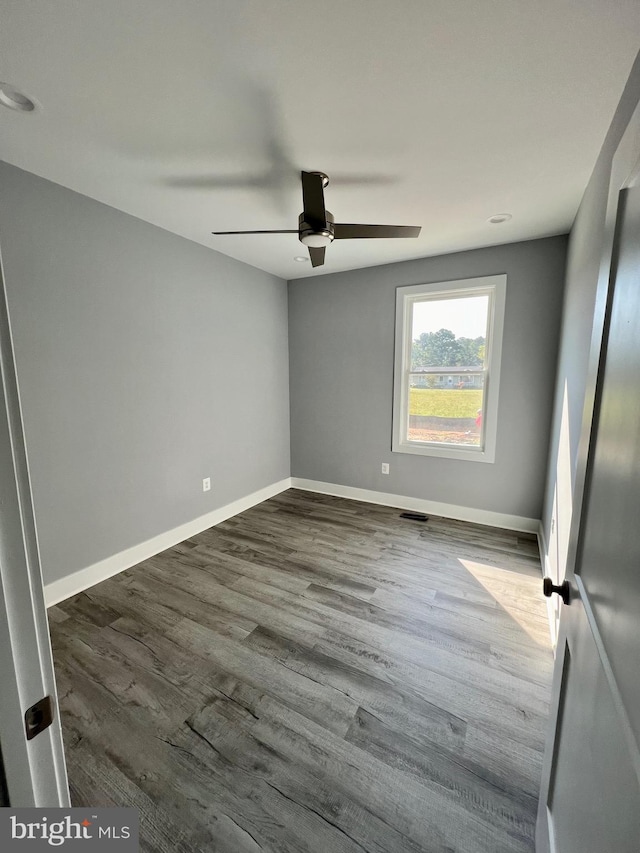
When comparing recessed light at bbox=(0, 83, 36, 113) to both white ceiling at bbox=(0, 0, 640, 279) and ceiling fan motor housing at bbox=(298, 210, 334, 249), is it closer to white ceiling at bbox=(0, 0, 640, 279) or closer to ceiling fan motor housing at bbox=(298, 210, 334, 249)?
white ceiling at bbox=(0, 0, 640, 279)

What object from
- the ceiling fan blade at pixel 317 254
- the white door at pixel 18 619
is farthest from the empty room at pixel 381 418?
the ceiling fan blade at pixel 317 254

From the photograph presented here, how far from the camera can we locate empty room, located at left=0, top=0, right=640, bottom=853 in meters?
0.76

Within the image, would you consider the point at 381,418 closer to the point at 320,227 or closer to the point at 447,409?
the point at 447,409

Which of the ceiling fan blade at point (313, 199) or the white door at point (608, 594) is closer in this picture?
the white door at point (608, 594)

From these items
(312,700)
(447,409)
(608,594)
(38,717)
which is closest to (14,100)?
(38,717)

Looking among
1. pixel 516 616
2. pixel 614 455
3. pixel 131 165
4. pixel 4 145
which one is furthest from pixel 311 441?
pixel 614 455

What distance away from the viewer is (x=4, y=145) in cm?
177

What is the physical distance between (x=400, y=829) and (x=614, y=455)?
1385 millimetres

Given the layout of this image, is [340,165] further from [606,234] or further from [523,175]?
[606,234]

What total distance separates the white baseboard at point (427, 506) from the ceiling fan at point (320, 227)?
267cm

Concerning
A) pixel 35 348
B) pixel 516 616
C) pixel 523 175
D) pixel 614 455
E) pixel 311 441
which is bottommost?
pixel 516 616

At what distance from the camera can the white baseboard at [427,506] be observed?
10.9ft

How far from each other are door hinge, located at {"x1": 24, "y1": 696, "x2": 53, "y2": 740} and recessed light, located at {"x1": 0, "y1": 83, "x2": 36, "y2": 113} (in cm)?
217

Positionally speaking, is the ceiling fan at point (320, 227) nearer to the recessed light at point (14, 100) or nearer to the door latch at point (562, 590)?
the recessed light at point (14, 100)
